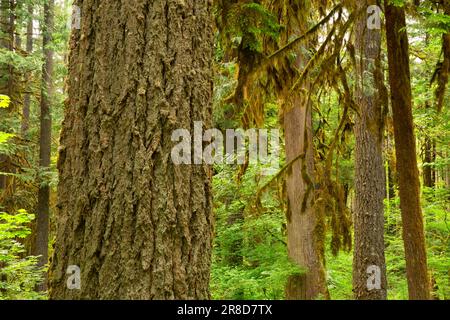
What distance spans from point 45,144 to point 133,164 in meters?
14.6

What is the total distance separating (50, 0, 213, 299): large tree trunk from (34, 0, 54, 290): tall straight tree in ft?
42.7

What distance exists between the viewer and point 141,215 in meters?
2.17

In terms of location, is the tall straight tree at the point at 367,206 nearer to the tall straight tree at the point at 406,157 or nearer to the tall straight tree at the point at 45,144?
the tall straight tree at the point at 406,157

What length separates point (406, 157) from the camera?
4.92m

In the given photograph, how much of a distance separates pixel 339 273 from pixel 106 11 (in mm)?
10889

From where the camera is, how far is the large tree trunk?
2168 mm
